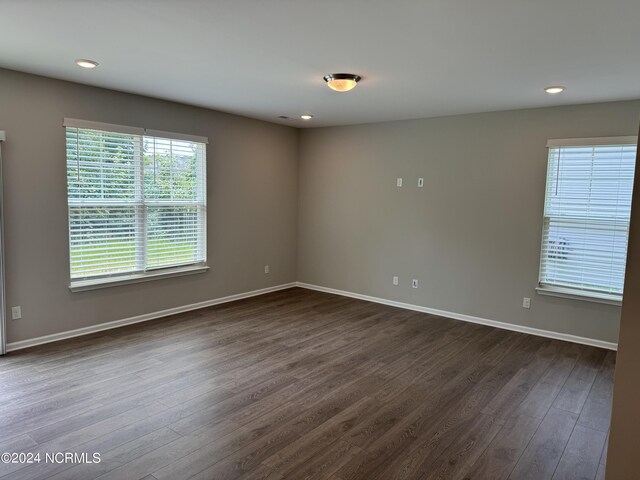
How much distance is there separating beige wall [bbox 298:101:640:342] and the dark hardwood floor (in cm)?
55

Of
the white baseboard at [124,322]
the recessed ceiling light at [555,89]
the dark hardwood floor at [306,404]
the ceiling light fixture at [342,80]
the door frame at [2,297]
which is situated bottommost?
the dark hardwood floor at [306,404]

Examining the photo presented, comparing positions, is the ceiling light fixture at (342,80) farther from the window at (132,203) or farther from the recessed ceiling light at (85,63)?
the window at (132,203)

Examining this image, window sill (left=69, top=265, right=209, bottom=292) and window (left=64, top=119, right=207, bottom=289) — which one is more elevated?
window (left=64, top=119, right=207, bottom=289)

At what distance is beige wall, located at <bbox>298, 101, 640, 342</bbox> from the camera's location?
4555 mm

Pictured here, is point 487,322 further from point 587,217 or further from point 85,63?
point 85,63

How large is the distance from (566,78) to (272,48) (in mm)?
2387

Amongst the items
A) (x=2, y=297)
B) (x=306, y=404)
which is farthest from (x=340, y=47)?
(x=2, y=297)

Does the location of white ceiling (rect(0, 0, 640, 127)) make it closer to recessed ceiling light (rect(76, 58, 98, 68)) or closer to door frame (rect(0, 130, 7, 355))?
recessed ceiling light (rect(76, 58, 98, 68))

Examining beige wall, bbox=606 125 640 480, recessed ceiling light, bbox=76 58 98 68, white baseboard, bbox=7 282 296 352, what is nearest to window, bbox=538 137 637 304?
beige wall, bbox=606 125 640 480

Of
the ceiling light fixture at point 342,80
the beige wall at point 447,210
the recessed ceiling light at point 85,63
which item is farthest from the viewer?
the beige wall at point 447,210

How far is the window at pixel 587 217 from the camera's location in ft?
13.7

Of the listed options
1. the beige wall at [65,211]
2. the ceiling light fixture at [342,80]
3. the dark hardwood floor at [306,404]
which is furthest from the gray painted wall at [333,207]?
the ceiling light fixture at [342,80]

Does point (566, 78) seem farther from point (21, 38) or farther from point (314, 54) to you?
point (21, 38)

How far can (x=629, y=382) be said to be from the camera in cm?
188
